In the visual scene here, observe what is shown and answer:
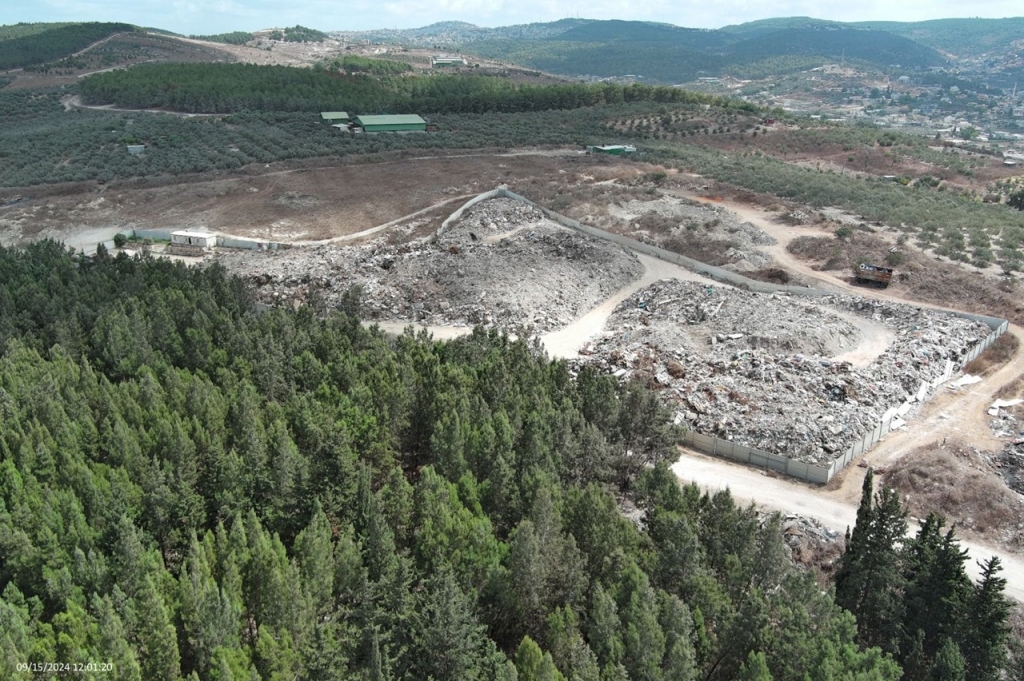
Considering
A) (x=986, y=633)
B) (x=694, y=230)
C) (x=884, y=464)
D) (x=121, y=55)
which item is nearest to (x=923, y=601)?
(x=986, y=633)

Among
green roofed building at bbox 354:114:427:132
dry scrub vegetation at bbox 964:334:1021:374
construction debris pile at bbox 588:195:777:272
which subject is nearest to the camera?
dry scrub vegetation at bbox 964:334:1021:374

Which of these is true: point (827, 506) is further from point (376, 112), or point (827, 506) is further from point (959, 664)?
point (376, 112)

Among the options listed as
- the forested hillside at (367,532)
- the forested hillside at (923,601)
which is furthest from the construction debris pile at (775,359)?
the forested hillside at (923,601)

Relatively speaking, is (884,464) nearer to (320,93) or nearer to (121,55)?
(320,93)

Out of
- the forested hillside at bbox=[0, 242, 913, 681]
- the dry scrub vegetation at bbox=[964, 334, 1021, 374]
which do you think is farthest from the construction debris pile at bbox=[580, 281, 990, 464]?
the forested hillside at bbox=[0, 242, 913, 681]

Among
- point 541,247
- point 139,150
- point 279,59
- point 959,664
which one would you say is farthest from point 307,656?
point 279,59

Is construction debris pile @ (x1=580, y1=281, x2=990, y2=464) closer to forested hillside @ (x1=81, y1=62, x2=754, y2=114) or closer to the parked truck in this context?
the parked truck
